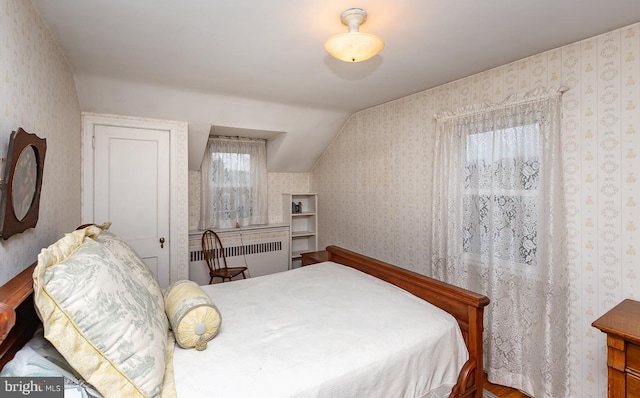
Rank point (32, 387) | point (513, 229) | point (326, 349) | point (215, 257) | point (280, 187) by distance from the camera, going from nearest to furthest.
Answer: point (32, 387) → point (326, 349) → point (513, 229) → point (215, 257) → point (280, 187)

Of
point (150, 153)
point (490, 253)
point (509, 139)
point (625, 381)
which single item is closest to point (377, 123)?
point (509, 139)

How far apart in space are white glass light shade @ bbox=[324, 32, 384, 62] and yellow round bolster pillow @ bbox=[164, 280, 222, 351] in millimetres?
1467

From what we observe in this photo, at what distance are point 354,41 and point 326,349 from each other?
1.52 m

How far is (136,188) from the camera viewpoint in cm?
307

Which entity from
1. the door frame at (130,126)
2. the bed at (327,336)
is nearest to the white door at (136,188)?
the door frame at (130,126)

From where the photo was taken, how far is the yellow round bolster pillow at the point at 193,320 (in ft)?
4.43

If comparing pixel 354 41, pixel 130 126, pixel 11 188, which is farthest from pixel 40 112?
pixel 354 41

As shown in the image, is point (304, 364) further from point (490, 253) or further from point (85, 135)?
point (85, 135)

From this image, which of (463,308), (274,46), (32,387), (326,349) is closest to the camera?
(32,387)

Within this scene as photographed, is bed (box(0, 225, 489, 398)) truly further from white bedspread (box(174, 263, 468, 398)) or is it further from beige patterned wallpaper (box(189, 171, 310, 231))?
beige patterned wallpaper (box(189, 171, 310, 231))

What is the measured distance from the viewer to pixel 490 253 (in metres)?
2.40

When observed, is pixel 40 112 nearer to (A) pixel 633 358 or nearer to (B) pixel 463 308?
(B) pixel 463 308

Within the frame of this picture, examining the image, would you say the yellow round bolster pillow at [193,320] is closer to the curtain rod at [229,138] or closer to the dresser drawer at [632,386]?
the dresser drawer at [632,386]

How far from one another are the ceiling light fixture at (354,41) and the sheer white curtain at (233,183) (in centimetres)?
284
